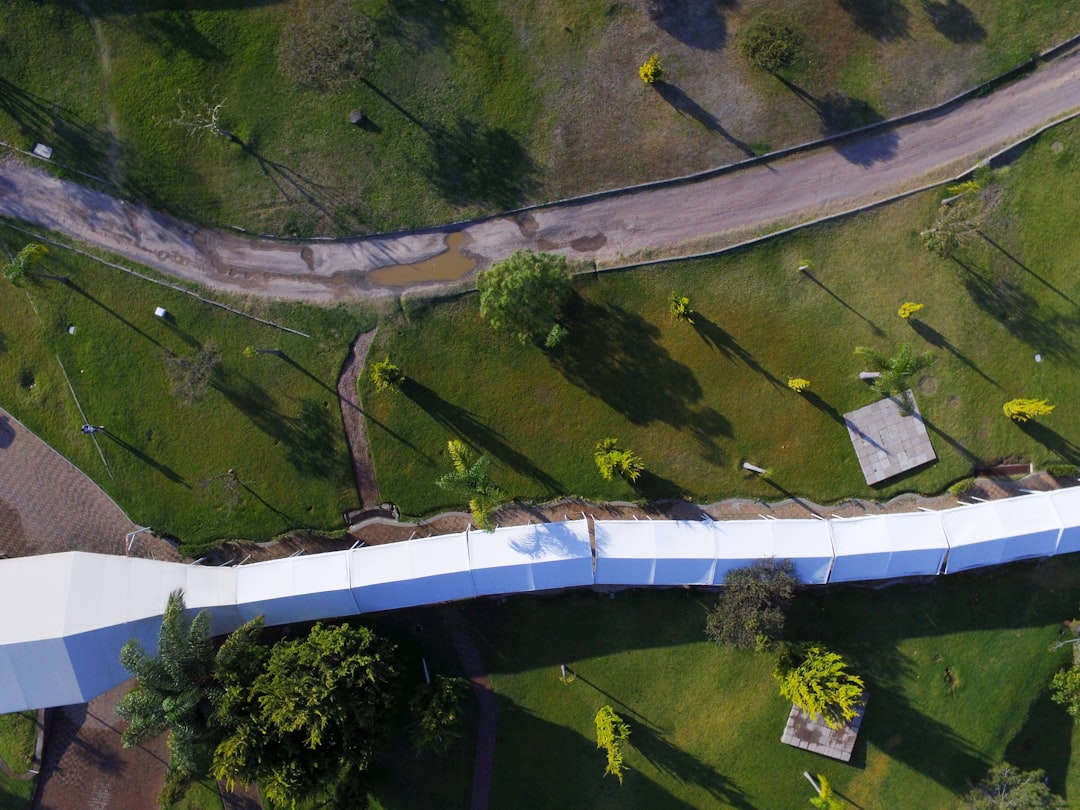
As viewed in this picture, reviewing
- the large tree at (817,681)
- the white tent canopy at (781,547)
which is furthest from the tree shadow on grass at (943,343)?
the large tree at (817,681)

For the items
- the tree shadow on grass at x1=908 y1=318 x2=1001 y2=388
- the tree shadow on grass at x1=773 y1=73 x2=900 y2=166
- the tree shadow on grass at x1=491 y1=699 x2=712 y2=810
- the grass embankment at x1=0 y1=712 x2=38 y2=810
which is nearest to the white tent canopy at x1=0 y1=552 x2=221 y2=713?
the grass embankment at x1=0 y1=712 x2=38 y2=810

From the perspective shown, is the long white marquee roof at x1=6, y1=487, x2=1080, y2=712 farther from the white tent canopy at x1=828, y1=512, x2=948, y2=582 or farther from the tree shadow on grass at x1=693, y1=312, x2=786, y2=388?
the tree shadow on grass at x1=693, y1=312, x2=786, y2=388

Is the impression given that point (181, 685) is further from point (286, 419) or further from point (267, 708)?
point (286, 419)

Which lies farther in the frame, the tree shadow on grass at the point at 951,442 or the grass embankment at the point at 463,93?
the tree shadow on grass at the point at 951,442

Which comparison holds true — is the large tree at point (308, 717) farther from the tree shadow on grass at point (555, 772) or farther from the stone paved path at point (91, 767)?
the stone paved path at point (91, 767)

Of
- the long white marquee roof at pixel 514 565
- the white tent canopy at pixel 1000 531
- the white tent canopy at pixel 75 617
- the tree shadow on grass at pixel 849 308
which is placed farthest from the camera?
the tree shadow on grass at pixel 849 308

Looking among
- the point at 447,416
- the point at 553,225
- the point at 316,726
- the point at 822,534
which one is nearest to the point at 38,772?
the point at 316,726
